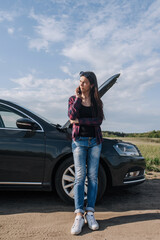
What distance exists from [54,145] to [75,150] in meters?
0.70

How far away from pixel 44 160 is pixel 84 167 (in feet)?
2.66

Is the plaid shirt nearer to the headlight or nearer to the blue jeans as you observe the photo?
the blue jeans

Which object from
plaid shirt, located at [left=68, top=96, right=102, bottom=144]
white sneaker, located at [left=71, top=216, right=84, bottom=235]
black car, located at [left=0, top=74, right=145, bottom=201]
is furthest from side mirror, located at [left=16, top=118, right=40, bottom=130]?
white sneaker, located at [left=71, top=216, right=84, bottom=235]

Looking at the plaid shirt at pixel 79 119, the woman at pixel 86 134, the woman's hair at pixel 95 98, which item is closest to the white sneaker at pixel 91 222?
the woman at pixel 86 134

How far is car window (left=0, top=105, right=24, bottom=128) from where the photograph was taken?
3.65 metres

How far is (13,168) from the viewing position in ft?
11.1

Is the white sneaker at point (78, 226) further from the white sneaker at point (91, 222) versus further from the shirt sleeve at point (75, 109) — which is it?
the shirt sleeve at point (75, 109)

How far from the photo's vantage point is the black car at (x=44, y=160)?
3.40 meters

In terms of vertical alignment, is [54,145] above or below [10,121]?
below

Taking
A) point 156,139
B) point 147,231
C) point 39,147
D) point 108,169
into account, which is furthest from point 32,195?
point 156,139

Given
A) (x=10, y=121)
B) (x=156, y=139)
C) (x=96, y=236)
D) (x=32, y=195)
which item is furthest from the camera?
(x=156, y=139)

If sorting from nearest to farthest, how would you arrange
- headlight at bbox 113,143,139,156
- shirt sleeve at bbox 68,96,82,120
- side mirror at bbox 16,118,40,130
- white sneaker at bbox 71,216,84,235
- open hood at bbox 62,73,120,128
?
1. white sneaker at bbox 71,216,84,235
2. shirt sleeve at bbox 68,96,82,120
3. side mirror at bbox 16,118,40,130
4. headlight at bbox 113,143,139,156
5. open hood at bbox 62,73,120,128

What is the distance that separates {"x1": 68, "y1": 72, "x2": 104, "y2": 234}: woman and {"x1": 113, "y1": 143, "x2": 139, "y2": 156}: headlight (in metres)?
0.83

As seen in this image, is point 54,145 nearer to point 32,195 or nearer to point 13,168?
point 13,168
